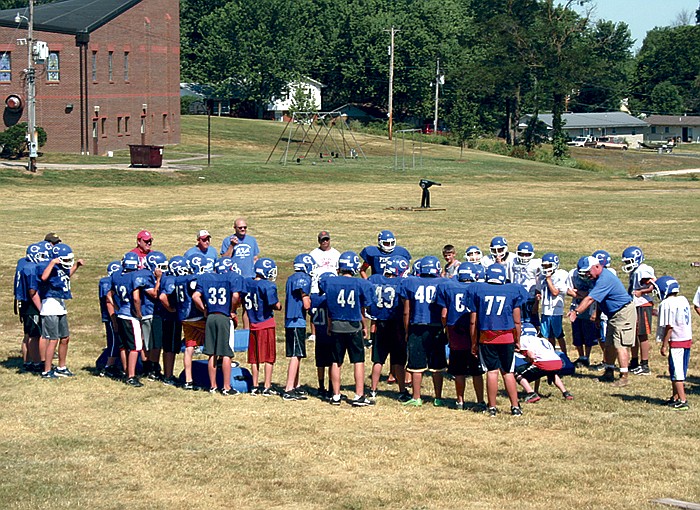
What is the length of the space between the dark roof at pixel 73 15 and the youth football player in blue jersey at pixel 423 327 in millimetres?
54534

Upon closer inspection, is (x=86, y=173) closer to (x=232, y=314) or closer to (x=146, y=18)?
(x=146, y=18)

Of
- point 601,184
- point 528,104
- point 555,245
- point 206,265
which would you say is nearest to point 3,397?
point 206,265

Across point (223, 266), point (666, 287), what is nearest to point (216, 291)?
point (223, 266)

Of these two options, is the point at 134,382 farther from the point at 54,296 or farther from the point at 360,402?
the point at 360,402

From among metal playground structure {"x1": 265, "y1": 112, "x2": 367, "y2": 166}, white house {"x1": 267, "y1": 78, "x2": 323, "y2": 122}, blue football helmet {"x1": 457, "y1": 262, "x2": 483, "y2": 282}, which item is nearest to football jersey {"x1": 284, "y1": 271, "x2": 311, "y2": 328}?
blue football helmet {"x1": 457, "y1": 262, "x2": 483, "y2": 282}

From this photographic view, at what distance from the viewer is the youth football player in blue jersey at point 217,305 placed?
49.1ft

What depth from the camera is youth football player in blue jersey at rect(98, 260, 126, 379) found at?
52.0 feet

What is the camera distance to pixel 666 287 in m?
15.1

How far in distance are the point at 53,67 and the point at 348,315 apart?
183 feet

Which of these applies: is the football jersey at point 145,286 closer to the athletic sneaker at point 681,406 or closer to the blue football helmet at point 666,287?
the blue football helmet at point 666,287

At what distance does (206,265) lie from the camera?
1548 centimetres

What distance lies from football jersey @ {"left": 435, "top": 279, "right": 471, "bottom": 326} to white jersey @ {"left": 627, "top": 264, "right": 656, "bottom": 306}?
12.2ft

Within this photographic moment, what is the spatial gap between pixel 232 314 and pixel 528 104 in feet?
313

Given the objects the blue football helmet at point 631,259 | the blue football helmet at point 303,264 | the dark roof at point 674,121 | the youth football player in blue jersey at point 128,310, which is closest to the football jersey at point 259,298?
the blue football helmet at point 303,264
